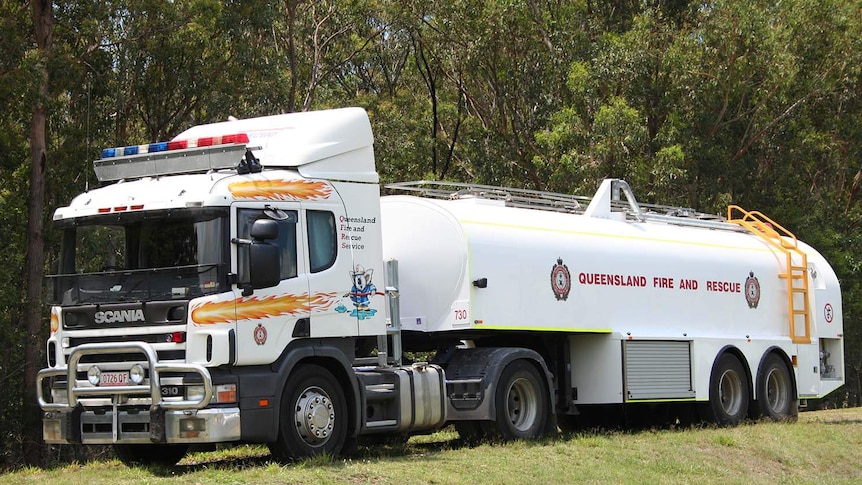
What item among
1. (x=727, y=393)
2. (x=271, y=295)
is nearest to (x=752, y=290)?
(x=727, y=393)

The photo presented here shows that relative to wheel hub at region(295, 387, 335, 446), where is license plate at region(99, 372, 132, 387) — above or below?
above

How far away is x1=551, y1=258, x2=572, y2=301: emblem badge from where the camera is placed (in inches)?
645

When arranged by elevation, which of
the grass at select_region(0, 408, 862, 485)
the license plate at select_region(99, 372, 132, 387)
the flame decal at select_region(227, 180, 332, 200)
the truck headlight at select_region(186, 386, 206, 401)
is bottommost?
the grass at select_region(0, 408, 862, 485)

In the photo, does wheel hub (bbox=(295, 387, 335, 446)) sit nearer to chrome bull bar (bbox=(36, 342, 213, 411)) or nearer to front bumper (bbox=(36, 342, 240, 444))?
front bumper (bbox=(36, 342, 240, 444))

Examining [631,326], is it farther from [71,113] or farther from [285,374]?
[71,113]

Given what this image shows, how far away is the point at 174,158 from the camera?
13156 millimetres

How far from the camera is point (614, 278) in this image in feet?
57.4

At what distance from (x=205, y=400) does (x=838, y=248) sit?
31.7m

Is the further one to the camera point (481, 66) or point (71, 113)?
point (481, 66)

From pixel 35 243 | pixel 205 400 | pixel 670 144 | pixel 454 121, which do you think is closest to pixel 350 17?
pixel 454 121

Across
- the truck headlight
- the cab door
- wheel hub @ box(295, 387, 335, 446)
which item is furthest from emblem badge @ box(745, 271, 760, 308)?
the truck headlight

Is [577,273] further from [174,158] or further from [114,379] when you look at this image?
[114,379]

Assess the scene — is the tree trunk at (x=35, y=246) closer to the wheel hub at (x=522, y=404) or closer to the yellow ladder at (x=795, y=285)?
the wheel hub at (x=522, y=404)

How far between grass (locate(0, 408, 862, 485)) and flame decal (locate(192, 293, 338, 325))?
1505 mm
